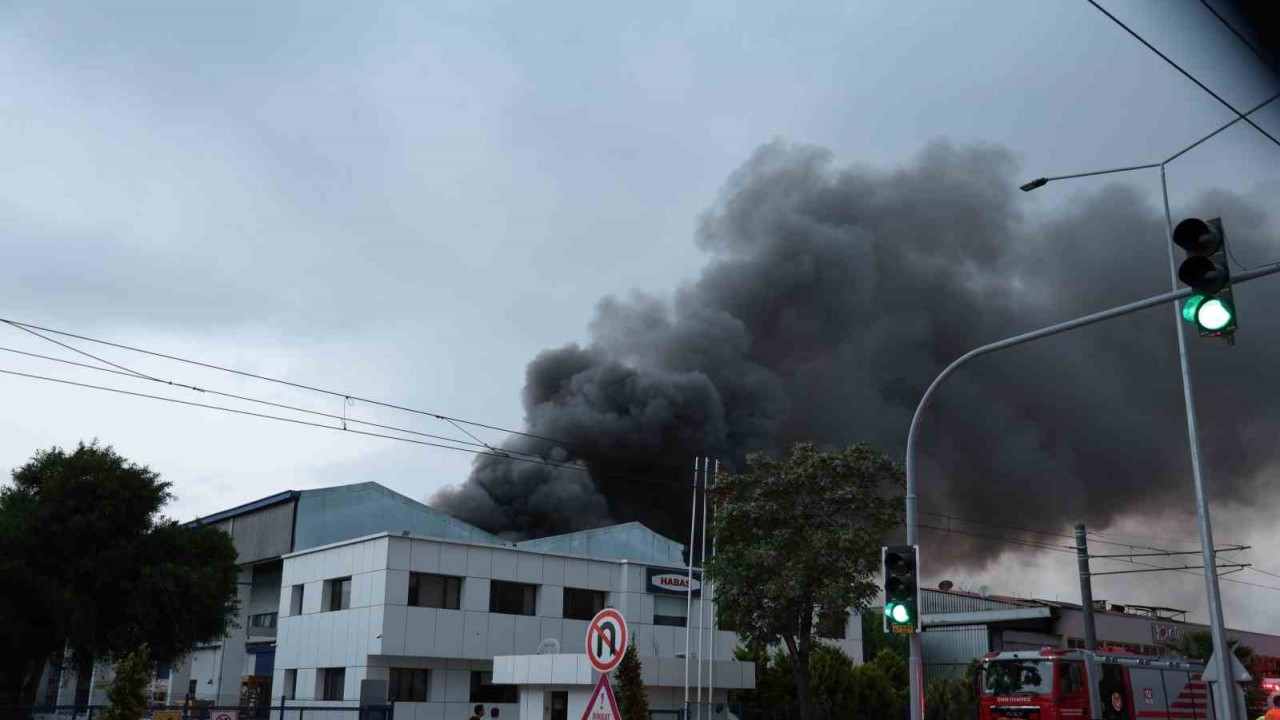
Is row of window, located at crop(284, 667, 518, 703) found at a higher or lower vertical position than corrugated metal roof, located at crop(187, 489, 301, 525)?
lower

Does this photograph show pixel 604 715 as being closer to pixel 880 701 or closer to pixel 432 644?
pixel 432 644

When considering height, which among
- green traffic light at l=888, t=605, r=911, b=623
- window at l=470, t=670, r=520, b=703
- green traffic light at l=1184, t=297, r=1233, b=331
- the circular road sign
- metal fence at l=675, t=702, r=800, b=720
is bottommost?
metal fence at l=675, t=702, r=800, b=720

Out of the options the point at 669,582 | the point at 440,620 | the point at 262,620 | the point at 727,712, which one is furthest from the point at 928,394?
the point at 262,620

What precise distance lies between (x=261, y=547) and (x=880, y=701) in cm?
2926

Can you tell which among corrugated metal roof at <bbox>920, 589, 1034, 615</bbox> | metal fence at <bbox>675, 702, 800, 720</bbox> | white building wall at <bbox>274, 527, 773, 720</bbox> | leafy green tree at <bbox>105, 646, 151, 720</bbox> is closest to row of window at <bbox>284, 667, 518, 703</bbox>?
white building wall at <bbox>274, 527, 773, 720</bbox>

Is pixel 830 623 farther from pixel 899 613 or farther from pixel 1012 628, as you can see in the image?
pixel 1012 628

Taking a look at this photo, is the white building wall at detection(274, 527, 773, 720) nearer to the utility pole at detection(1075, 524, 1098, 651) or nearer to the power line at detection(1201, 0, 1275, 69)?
the utility pole at detection(1075, 524, 1098, 651)

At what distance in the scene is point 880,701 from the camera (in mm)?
41969

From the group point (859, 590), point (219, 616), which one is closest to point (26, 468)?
point (219, 616)

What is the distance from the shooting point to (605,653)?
11.8 metres

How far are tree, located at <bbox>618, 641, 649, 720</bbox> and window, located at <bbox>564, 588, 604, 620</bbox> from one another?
15.6 m

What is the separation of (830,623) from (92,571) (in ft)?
79.2

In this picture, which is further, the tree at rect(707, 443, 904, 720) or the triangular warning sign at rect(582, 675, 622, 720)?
the tree at rect(707, 443, 904, 720)

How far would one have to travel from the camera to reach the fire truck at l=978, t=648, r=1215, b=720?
2448 centimetres
